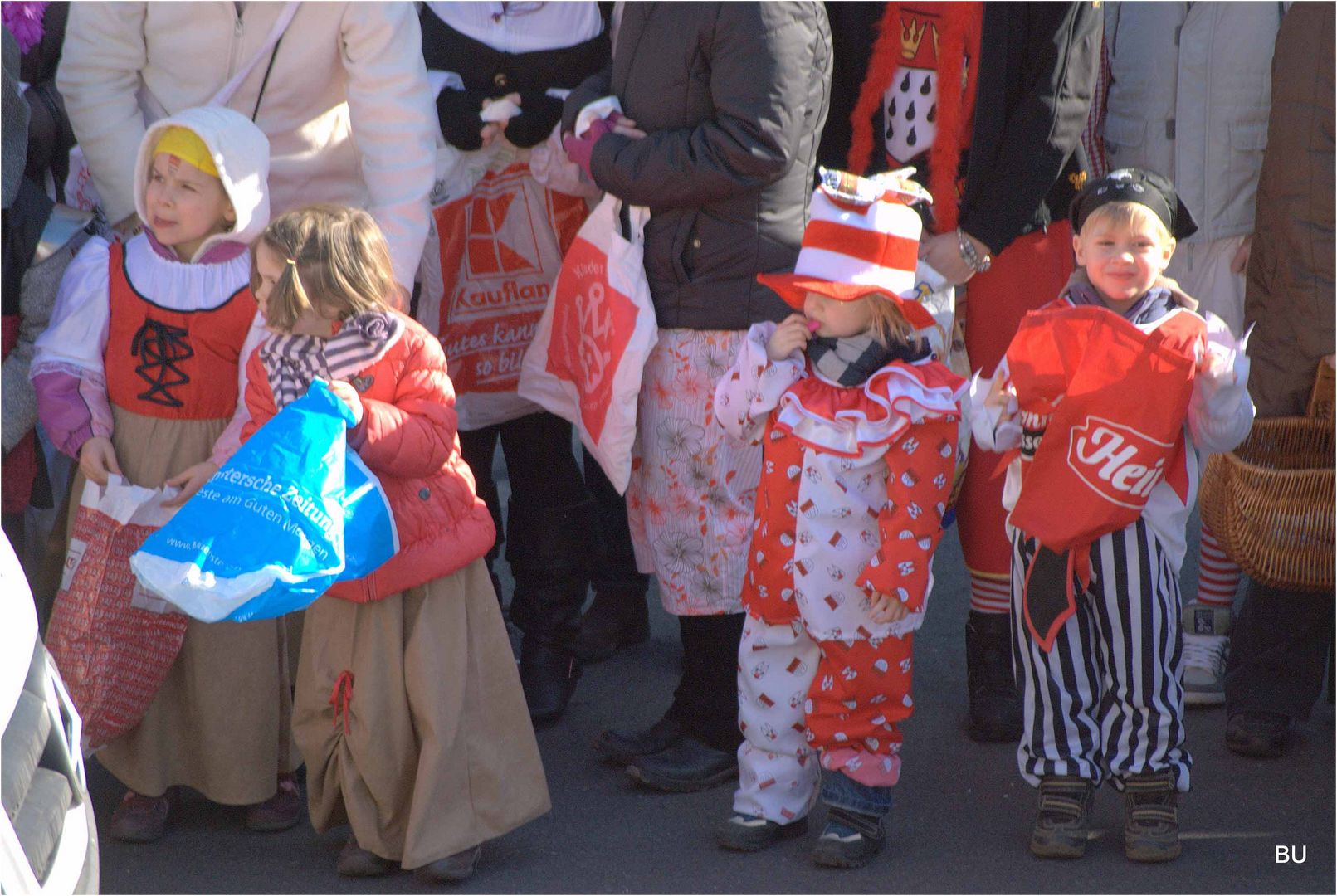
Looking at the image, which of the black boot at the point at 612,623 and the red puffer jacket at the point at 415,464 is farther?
the black boot at the point at 612,623

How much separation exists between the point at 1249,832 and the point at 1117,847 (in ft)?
1.08

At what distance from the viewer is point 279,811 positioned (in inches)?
153

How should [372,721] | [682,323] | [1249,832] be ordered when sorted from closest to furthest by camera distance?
[372,721]
[1249,832]
[682,323]

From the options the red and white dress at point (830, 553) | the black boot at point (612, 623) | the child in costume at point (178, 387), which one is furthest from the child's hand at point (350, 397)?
the black boot at point (612, 623)

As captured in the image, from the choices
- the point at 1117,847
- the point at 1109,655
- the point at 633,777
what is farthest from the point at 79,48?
the point at 1117,847

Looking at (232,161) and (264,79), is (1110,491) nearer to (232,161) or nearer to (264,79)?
(232,161)

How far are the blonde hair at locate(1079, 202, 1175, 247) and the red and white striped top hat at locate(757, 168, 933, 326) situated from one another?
1.27 feet

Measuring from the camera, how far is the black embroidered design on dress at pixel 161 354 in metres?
3.79

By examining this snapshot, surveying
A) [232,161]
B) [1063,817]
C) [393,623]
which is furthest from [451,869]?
[232,161]

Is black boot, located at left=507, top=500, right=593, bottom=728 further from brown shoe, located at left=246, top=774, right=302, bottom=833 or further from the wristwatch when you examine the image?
the wristwatch

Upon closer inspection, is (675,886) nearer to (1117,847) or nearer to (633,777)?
(633,777)

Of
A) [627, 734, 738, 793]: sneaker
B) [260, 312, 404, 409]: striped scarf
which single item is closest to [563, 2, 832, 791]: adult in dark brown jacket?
[627, 734, 738, 793]: sneaker

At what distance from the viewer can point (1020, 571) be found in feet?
11.8

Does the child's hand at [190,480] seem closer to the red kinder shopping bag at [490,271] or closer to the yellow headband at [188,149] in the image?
the yellow headband at [188,149]
